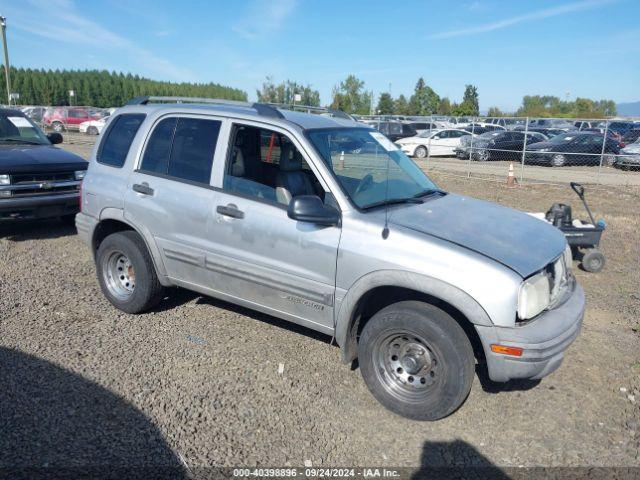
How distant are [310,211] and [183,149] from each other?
1.62 m

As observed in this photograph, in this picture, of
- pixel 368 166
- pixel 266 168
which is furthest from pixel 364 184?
pixel 266 168

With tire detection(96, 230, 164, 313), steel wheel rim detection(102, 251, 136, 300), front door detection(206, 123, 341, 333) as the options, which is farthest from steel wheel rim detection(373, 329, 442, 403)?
steel wheel rim detection(102, 251, 136, 300)

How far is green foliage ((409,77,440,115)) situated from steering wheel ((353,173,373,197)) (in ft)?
199

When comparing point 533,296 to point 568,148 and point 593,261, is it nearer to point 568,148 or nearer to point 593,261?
point 593,261

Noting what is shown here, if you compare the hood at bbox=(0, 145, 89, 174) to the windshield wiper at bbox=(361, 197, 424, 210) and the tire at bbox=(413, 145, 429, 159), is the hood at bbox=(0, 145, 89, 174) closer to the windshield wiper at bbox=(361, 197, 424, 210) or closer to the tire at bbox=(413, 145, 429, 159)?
the windshield wiper at bbox=(361, 197, 424, 210)

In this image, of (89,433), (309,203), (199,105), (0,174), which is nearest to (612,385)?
(309,203)

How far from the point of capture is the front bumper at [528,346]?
3211 mm

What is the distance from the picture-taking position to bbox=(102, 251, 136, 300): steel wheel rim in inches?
203

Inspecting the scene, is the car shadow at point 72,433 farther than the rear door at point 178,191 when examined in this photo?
No

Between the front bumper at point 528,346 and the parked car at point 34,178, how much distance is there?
6.58 m

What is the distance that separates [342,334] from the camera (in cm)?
379

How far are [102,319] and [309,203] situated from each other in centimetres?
261

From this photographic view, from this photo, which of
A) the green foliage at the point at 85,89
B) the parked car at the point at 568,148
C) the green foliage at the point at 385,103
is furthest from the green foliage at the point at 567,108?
the parked car at the point at 568,148

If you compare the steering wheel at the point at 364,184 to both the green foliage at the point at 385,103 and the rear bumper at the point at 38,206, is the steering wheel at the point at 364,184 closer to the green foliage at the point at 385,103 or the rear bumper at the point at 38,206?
the rear bumper at the point at 38,206
